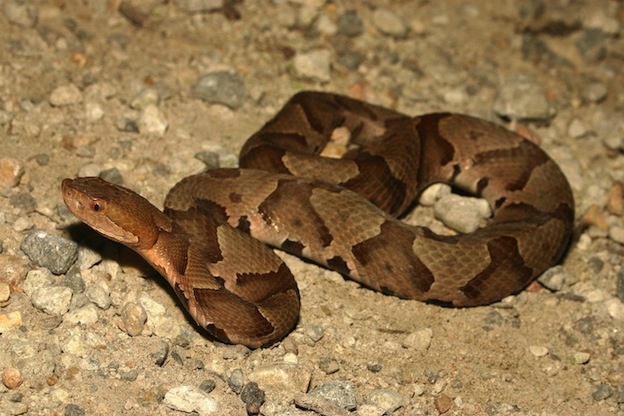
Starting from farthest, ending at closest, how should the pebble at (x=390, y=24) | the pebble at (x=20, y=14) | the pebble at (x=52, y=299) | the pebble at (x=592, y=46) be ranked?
the pebble at (x=592, y=46)
the pebble at (x=390, y=24)
the pebble at (x=20, y=14)
the pebble at (x=52, y=299)

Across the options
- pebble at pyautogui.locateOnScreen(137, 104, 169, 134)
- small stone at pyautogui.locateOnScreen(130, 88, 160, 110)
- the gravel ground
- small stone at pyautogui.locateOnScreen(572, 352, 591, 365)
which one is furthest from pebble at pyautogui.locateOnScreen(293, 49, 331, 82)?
small stone at pyautogui.locateOnScreen(572, 352, 591, 365)

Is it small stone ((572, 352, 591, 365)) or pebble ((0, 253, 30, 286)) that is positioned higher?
pebble ((0, 253, 30, 286))

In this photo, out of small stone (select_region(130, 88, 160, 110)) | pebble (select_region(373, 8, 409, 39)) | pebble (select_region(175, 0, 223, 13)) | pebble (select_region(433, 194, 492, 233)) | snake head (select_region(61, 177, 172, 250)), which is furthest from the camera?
pebble (select_region(373, 8, 409, 39))

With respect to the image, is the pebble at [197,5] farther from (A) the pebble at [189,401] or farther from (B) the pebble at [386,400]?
(B) the pebble at [386,400]

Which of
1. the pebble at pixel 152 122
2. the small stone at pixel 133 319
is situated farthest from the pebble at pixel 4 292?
the pebble at pixel 152 122

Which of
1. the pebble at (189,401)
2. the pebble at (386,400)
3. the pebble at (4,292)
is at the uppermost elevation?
the pebble at (4,292)

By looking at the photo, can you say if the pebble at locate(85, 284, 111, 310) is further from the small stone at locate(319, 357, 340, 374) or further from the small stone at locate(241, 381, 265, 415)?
the small stone at locate(319, 357, 340, 374)

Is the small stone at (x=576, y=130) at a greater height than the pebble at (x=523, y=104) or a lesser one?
lesser
